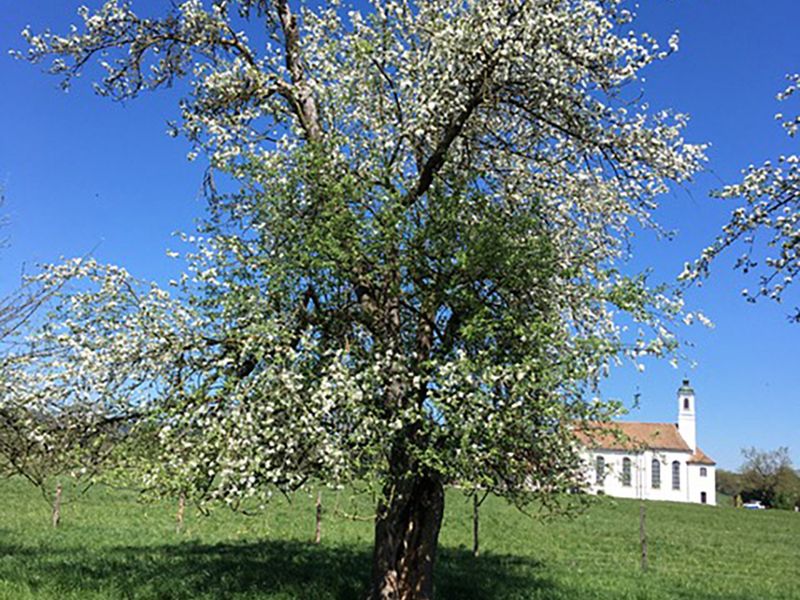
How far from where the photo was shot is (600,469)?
13.0m

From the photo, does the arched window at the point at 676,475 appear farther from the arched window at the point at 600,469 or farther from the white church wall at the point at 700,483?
the arched window at the point at 600,469

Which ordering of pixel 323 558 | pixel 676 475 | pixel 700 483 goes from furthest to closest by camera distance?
pixel 700 483
pixel 676 475
pixel 323 558

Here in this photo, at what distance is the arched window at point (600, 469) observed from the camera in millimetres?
12714

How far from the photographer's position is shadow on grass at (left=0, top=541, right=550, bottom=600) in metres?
14.0

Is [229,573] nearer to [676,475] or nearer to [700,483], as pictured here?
[676,475]

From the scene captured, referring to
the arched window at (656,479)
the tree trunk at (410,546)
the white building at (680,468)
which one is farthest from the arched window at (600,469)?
the arched window at (656,479)

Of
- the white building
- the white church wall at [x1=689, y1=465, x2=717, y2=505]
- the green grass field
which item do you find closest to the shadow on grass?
the green grass field

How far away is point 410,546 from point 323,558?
727 cm

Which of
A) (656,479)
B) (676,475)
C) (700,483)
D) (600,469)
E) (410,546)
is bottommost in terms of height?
(410,546)

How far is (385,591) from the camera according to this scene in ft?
40.5

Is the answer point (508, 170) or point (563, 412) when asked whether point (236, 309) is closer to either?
point (563, 412)

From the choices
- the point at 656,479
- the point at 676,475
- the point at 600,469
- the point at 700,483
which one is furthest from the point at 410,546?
the point at 700,483

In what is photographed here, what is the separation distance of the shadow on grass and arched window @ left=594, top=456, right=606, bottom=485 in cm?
378

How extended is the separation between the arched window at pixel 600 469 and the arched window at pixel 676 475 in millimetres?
101680
